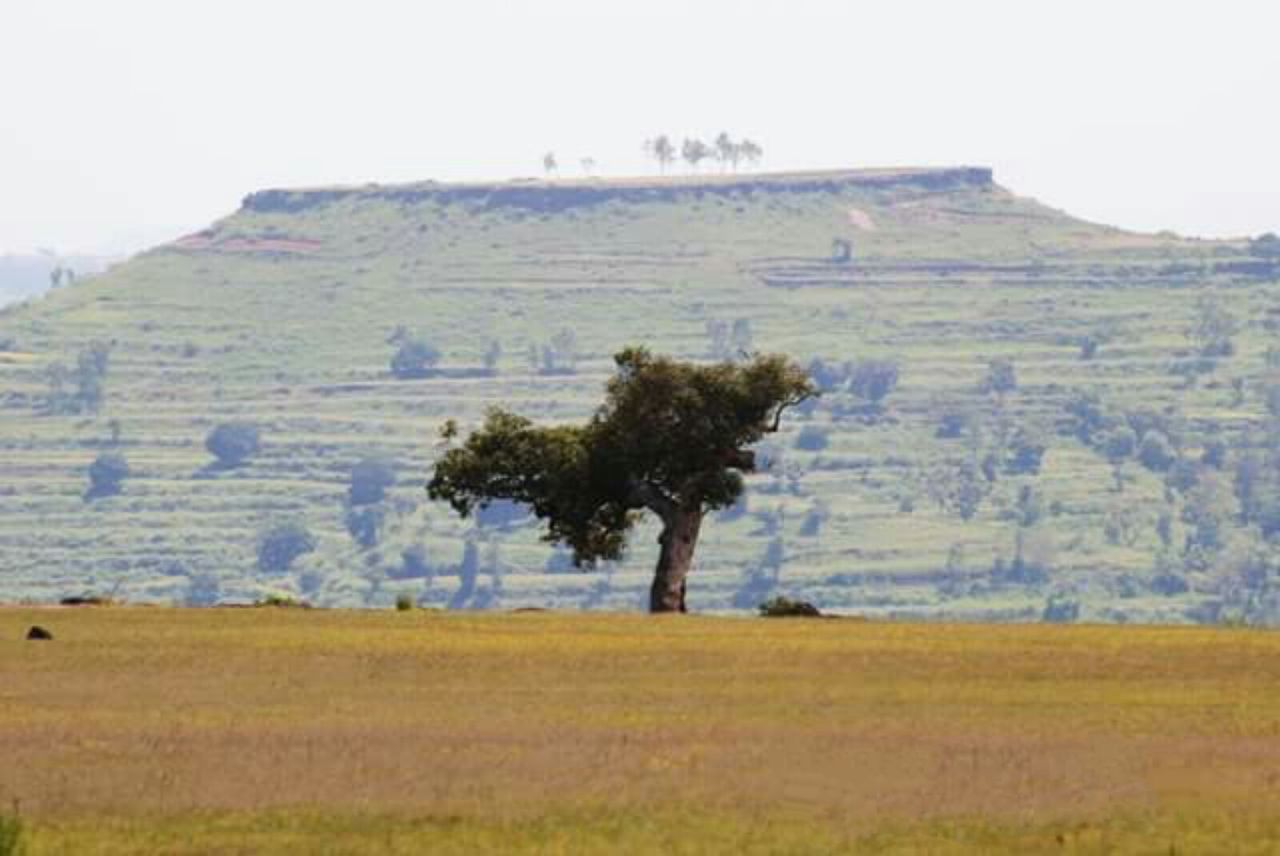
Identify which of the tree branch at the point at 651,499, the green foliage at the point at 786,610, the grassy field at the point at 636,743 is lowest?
the green foliage at the point at 786,610

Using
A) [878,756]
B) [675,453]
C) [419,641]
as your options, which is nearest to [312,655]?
[419,641]

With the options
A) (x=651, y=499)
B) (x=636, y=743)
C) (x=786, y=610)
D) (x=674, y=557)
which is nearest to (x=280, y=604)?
Answer: (x=651, y=499)

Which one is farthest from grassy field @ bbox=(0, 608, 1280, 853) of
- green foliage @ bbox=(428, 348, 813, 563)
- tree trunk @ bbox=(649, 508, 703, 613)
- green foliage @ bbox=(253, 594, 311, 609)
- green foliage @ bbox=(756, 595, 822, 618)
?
tree trunk @ bbox=(649, 508, 703, 613)

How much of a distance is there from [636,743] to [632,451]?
46687mm

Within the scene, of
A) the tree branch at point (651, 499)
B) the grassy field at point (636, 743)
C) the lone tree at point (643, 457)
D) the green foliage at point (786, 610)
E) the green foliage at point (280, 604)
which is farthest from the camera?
the tree branch at point (651, 499)

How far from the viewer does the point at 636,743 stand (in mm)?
48344

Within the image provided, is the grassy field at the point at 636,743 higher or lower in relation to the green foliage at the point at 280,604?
higher

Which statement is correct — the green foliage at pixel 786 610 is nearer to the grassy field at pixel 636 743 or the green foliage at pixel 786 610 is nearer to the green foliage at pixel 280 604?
the green foliage at pixel 280 604

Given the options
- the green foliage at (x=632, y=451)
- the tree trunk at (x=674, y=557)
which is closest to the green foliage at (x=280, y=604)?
the green foliage at (x=632, y=451)

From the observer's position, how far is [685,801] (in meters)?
41.5

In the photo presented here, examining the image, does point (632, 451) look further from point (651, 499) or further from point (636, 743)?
point (636, 743)

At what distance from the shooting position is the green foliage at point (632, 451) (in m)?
94.2

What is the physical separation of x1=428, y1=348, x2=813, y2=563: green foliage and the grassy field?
2038 centimetres

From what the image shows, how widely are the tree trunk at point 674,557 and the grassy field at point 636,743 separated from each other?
2072 cm
